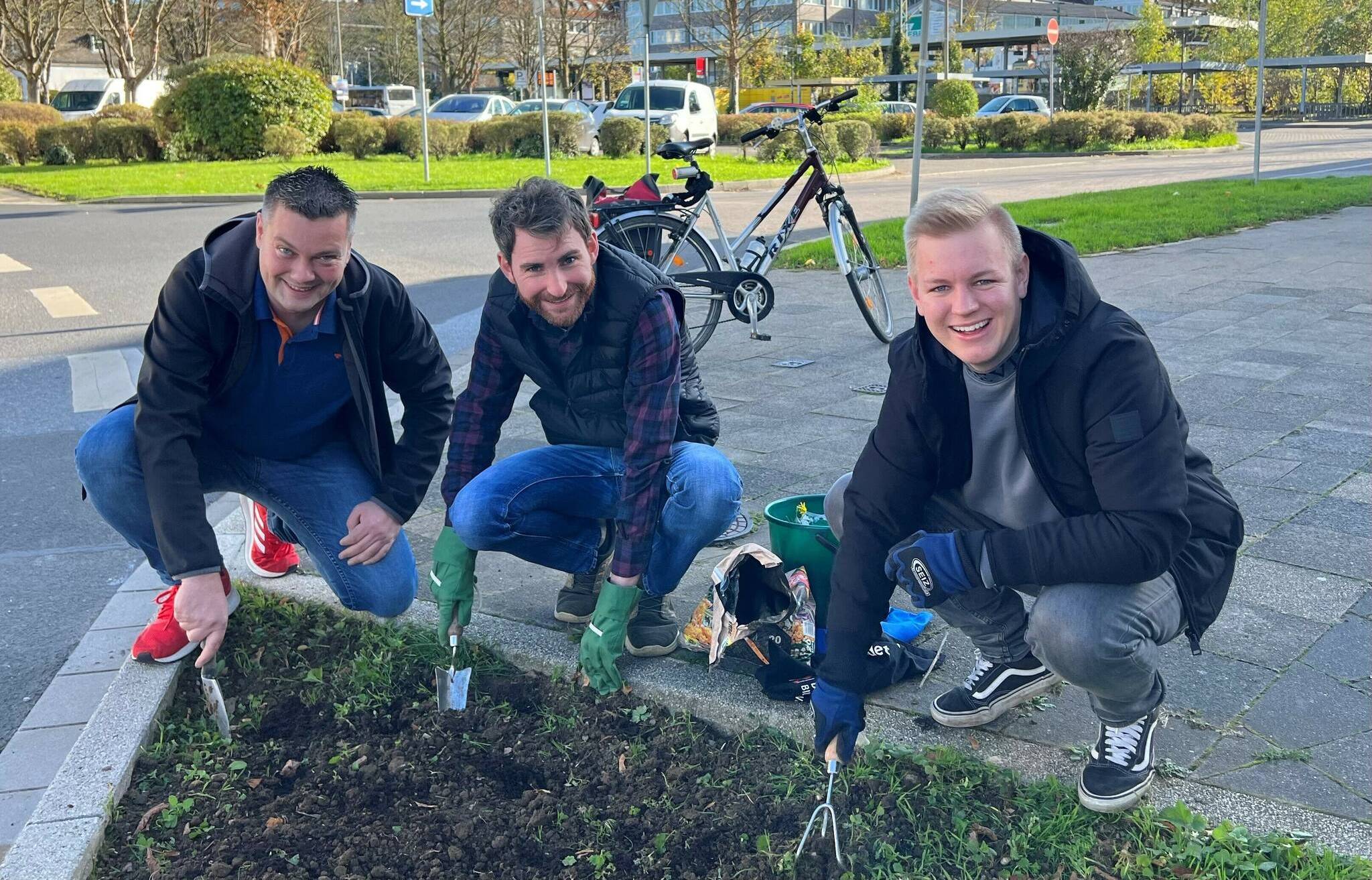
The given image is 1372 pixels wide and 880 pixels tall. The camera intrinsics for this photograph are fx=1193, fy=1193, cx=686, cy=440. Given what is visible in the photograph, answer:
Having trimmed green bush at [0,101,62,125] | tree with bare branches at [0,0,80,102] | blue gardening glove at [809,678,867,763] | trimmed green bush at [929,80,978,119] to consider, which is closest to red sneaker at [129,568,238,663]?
blue gardening glove at [809,678,867,763]

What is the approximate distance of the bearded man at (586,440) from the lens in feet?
10.00

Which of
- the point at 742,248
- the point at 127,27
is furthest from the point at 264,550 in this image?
the point at 127,27

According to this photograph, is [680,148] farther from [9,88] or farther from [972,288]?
[9,88]

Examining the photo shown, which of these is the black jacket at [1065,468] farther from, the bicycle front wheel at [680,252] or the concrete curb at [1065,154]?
the concrete curb at [1065,154]

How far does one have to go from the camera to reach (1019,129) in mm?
32188

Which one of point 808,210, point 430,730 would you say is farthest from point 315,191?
point 808,210

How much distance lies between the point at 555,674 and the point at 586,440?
700mm

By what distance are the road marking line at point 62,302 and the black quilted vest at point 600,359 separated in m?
6.83

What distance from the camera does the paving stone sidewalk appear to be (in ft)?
9.12

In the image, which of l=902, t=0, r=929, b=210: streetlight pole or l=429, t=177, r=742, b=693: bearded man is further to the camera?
l=902, t=0, r=929, b=210: streetlight pole

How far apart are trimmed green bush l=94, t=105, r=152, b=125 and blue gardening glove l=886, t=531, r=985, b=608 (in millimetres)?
26990

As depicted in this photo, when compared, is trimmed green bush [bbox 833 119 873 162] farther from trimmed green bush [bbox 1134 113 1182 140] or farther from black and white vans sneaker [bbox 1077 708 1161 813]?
black and white vans sneaker [bbox 1077 708 1161 813]

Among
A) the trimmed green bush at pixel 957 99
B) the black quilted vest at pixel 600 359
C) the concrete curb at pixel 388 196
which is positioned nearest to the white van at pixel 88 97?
the concrete curb at pixel 388 196

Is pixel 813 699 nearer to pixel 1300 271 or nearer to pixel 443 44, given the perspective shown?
pixel 1300 271
